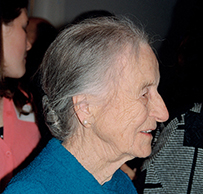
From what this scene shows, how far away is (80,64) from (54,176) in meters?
0.39

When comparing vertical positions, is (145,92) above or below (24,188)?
above

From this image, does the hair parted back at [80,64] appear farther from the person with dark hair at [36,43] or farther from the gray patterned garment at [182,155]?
the person with dark hair at [36,43]

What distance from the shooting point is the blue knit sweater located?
0.75 m

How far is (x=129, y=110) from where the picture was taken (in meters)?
0.84

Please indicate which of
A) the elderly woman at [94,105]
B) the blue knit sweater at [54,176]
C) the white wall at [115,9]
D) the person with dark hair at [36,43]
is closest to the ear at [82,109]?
the elderly woman at [94,105]

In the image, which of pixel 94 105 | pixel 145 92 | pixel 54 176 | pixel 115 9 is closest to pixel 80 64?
pixel 94 105

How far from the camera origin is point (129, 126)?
84 cm

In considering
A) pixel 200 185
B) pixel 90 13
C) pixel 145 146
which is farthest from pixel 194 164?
pixel 90 13

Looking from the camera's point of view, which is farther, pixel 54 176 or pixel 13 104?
pixel 13 104

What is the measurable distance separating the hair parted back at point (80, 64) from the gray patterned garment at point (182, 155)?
500 millimetres

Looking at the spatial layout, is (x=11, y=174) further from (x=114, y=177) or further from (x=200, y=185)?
(x=200, y=185)

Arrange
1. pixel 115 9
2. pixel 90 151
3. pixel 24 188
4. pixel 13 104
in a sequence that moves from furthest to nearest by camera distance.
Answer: pixel 115 9, pixel 13 104, pixel 90 151, pixel 24 188

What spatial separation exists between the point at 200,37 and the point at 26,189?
1144mm

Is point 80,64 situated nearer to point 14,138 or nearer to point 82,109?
point 82,109
